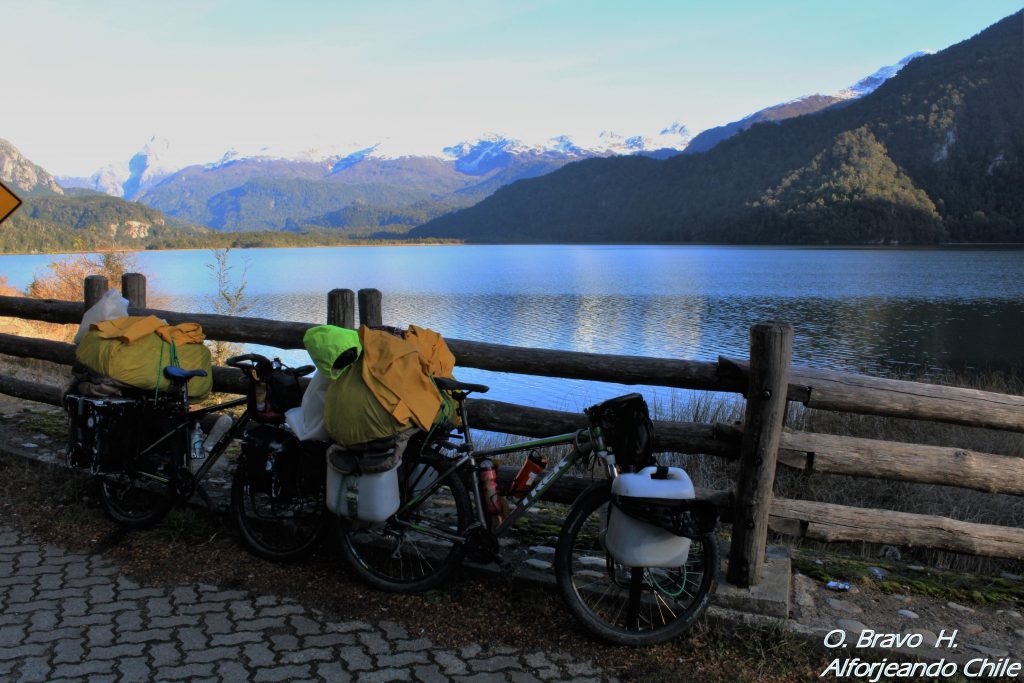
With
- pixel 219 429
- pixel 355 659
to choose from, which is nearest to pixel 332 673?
pixel 355 659

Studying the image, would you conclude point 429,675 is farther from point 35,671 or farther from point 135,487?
point 135,487

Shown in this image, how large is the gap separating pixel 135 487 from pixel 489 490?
2627mm

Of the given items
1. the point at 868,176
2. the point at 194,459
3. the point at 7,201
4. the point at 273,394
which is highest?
the point at 868,176

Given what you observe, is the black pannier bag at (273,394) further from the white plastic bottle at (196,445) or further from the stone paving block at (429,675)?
the stone paving block at (429,675)

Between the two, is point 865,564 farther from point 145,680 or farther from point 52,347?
point 52,347

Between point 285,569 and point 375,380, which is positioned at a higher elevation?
point 375,380

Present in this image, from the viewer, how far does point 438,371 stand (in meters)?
4.22

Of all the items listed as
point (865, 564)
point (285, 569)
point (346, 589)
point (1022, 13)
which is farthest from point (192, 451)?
point (1022, 13)

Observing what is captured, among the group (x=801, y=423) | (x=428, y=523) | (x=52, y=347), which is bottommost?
(x=801, y=423)

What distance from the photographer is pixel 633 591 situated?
3719mm

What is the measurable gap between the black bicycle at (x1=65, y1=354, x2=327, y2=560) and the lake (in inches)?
338

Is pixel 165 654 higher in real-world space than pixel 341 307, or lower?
lower

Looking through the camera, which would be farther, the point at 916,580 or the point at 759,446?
the point at 916,580

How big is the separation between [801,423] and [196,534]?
800 centimetres
